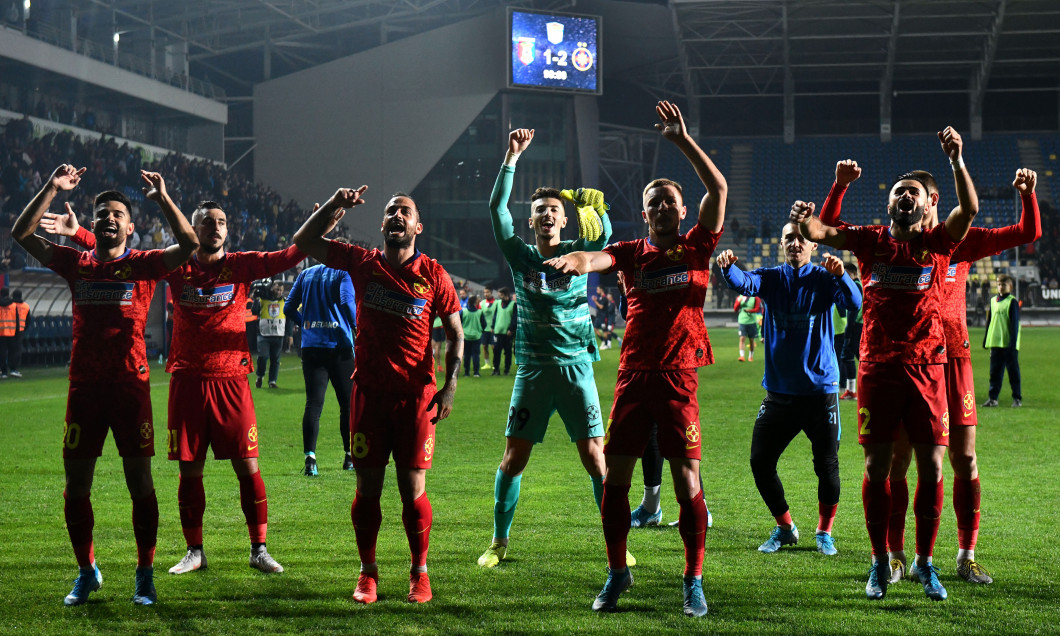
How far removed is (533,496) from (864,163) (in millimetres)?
44703

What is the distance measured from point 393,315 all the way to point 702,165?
1.72m

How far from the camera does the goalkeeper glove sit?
233 inches

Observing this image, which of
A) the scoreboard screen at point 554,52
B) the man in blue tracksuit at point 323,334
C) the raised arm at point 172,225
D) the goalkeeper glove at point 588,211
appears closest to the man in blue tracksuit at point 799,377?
the goalkeeper glove at point 588,211

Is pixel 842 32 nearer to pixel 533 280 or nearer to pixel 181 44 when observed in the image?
pixel 181 44

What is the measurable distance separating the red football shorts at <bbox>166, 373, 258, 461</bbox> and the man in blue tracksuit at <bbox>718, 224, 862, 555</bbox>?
3.01 metres

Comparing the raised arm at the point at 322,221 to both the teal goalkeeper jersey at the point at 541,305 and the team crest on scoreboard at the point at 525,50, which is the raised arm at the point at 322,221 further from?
the team crest on scoreboard at the point at 525,50

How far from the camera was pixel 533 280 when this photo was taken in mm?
5727

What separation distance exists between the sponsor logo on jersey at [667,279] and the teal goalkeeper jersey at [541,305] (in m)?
0.78

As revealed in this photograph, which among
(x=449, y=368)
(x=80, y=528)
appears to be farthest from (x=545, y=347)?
(x=80, y=528)

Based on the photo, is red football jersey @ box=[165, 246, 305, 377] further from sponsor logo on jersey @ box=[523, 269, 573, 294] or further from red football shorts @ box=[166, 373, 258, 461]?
sponsor logo on jersey @ box=[523, 269, 573, 294]

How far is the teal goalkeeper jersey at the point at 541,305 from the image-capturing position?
566 centimetres

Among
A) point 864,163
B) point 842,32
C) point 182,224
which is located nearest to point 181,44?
point 842,32

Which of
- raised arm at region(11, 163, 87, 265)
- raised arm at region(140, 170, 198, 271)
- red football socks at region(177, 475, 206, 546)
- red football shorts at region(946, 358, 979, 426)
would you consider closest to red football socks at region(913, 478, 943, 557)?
red football shorts at region(946, 358, 979, 426)

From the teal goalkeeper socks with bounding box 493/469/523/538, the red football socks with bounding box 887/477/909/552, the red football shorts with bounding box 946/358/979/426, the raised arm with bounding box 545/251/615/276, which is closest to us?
the raised arm with bounding box 545/251/615/276
